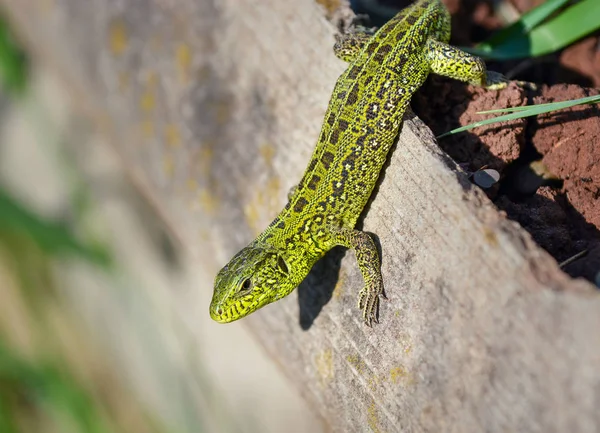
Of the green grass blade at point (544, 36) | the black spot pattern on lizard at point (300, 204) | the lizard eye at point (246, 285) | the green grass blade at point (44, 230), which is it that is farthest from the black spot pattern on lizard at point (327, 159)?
the green grass blade at point (44, 230)

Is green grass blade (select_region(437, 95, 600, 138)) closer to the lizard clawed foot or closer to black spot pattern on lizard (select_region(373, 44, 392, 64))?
black spot pattern on lizard (select_region(373, 44, 392, 64))

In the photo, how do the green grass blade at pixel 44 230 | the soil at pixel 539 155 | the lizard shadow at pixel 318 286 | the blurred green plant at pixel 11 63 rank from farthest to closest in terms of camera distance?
the blurred green plant at pixel 11 63 < the green grass blade at pixel 44 230 < the lizard shadow at pixel 318 286 < the soil at pixel 539 155

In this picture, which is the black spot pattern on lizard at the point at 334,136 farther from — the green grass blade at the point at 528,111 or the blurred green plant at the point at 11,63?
the blurred green plant at the point at 11,63

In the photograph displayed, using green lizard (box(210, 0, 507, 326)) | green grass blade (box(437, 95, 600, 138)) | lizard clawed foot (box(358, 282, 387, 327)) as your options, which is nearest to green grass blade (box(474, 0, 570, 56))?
green lizard (box(210, 0, 507, 326))

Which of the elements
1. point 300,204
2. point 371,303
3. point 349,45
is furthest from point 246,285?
point 349,45

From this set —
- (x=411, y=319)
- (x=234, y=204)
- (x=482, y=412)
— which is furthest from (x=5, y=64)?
(x=482, y=412)

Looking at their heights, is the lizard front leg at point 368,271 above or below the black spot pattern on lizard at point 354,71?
below

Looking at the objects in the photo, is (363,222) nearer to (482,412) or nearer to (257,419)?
(482,412)
